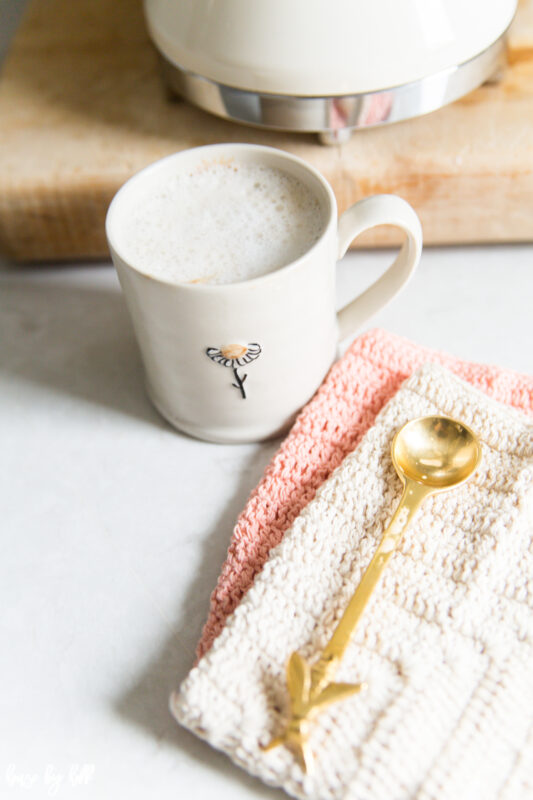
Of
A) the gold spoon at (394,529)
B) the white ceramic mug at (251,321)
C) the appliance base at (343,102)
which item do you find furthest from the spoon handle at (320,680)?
the appliance base at (343,102)

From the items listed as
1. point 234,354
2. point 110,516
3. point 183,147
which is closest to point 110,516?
point 110,516

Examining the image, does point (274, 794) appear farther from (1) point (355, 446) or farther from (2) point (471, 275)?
(2) point (471, 275)

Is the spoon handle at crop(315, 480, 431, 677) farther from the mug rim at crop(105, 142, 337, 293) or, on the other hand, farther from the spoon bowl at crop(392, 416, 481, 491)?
the mug rim at crop(105, 142, 337, 293)

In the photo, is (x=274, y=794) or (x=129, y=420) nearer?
(x=274, y=794)

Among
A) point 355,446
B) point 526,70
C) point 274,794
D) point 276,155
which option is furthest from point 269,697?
point 526,70

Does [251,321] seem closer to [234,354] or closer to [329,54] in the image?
[234,354]

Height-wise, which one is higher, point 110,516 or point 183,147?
point 183,147
